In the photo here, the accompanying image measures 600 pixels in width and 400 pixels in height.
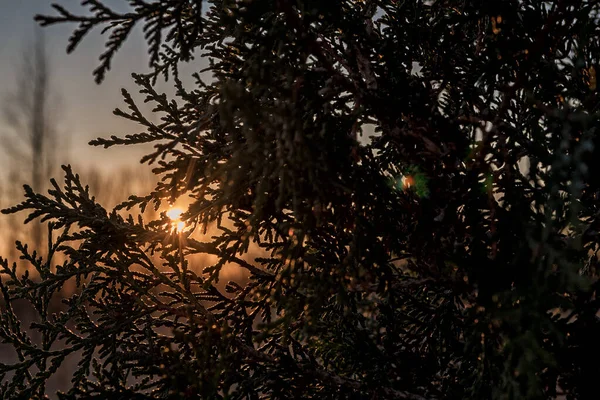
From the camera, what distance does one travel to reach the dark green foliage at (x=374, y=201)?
7.32ft

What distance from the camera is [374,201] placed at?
264cm

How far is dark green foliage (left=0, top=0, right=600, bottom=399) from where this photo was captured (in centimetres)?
223

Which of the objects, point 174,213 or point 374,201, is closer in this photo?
point 374,201

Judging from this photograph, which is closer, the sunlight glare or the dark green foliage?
the dark green foliage

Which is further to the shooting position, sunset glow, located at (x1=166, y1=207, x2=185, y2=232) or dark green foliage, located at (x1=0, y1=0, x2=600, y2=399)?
sunset glow, located at (x1=166, y1=207, x2=185, y2=232)

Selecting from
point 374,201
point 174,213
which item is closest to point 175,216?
point 174,213

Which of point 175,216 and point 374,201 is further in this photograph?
point 175,216

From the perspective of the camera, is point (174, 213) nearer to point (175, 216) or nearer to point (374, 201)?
point (175, 216)

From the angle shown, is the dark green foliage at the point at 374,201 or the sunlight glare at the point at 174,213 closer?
the dark green foliage at the point at 374,201

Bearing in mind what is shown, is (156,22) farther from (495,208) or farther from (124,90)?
(495,208)

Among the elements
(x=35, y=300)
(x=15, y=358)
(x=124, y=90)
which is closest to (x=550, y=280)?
(x=124, y=90)

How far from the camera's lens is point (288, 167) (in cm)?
222

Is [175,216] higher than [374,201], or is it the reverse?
[175,216]

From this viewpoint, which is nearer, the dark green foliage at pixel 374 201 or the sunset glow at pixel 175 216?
the dark green foliage at pixel 374 201
